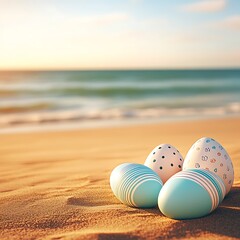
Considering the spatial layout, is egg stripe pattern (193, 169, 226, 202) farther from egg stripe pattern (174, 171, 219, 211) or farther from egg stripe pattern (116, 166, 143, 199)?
egg stripe pattern (116, 166, 143, 199)

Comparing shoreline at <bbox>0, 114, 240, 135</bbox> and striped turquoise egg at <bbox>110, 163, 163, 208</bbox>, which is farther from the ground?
striped turquoise egg at <bbox>110, 163, 163, 208</bbox>

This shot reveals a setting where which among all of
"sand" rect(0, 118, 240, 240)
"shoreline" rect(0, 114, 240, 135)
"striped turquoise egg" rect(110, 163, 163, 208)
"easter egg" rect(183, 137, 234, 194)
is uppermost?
"easter egg" rect(183, 137, 234, 194)

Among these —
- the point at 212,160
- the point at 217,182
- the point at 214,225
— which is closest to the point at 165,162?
the point at 212,160

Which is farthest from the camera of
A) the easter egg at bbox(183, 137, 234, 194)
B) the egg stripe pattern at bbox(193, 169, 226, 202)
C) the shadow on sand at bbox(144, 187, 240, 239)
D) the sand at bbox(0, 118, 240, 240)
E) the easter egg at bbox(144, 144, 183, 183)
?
the easter egg at bbox(144, 144, 183, 183)

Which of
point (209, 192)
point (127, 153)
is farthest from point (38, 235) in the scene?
point (127, 153)

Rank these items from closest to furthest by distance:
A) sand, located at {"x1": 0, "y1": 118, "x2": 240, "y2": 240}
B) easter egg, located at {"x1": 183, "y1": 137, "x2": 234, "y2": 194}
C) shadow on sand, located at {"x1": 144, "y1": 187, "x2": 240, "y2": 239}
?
shadow on sand, located at {"x1": 144, "y1": 187, "x2": 240, "y2": 239}
sand, located at {"x1": 0, "y1": 118, "x2": 240, "y2": 240}
easter egg, located at {"x1": 183, "y1": 137, "x2": 234, "y2": 194}

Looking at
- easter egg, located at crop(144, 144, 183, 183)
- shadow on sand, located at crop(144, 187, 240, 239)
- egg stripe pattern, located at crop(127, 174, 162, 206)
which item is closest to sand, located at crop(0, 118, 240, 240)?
shadow on sand, located at crop(144, 187, 240, 239)

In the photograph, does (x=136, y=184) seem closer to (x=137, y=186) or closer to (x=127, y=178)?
(x=137, y=186)
